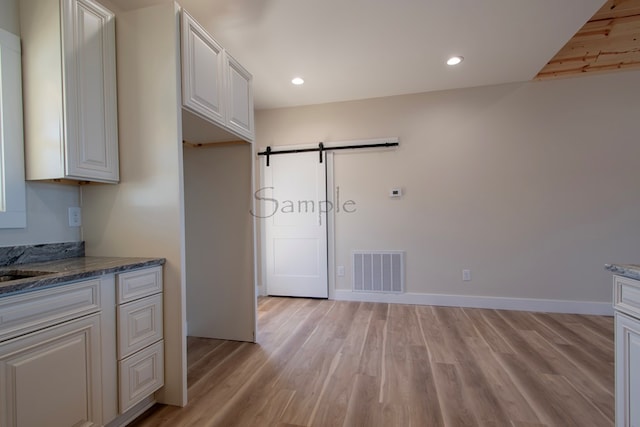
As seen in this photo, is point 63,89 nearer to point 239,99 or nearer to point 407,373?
point 239,99

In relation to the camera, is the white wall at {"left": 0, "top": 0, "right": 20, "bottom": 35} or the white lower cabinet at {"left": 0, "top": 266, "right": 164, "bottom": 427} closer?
the white lower cabinet at {"left": 0, "top": 266, "right": 164, "bottom": 427}

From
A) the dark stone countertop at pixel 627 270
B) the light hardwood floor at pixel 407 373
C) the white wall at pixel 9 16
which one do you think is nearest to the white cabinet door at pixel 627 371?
the dark stone countertop at pixel 627 270

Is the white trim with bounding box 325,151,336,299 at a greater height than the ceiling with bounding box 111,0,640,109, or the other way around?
the ceiling with bounding box 111,0,640,109

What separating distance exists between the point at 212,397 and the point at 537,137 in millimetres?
4096

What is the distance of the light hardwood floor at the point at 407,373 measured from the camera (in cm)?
160

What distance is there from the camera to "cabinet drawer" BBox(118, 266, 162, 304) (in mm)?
1486

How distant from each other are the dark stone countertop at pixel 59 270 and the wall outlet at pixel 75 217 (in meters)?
0.23

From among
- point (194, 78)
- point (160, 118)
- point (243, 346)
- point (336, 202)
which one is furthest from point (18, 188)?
point (336, 202)

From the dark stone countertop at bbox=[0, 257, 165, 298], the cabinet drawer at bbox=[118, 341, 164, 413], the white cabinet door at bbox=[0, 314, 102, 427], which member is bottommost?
the cabinet drawer at bbox=[118, 341, 164, 413]

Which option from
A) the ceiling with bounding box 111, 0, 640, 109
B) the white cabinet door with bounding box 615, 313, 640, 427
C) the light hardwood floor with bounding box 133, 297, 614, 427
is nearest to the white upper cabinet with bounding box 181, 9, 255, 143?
the ceiling with bounding box 111, 0, 640, 109

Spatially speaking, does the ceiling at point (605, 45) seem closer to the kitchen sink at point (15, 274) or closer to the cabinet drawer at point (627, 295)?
the cabinet drawer at point (627, 295)

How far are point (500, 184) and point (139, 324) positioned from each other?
3.77 metres

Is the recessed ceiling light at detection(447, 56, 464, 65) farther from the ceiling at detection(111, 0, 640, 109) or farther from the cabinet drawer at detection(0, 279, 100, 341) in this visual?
the cabinet drawer at detection(0, 279, 100, 341)

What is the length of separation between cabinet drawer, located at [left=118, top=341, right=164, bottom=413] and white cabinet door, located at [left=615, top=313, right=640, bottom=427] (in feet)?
7.55
